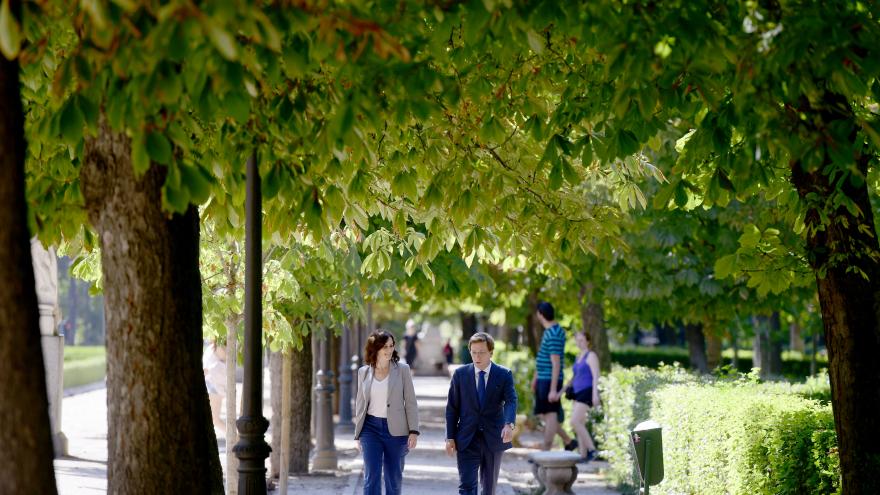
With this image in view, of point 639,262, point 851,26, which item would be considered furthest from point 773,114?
point 639,262

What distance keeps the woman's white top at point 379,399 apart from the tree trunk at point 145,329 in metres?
4.66

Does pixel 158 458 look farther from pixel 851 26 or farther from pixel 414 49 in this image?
pixel 851 26

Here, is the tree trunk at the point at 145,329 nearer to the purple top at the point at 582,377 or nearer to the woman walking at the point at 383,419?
the woman walking at the point at 383,419

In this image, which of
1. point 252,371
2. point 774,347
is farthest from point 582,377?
point 774,347

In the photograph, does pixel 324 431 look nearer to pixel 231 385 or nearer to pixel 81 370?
pixel 231 385

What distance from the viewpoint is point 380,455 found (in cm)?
1094

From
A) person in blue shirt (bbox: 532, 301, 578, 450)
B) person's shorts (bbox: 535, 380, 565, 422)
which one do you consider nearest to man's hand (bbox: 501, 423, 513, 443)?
person in blue shirt (bbox: 532, 301, 578, 450)

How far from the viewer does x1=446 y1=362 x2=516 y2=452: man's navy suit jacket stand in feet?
37.1

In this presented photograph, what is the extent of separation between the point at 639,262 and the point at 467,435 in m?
10.3

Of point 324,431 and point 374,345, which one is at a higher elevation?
point 374,345

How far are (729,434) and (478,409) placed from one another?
2310 millimetres

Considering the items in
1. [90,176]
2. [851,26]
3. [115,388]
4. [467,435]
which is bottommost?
[467,435]

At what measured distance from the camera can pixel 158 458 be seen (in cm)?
618

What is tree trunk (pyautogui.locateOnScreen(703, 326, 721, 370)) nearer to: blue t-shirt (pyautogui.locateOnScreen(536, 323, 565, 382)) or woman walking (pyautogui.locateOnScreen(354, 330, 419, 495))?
blue t-shirt (pyautogui.locateOnScreen(536, 323, 565, 382))
